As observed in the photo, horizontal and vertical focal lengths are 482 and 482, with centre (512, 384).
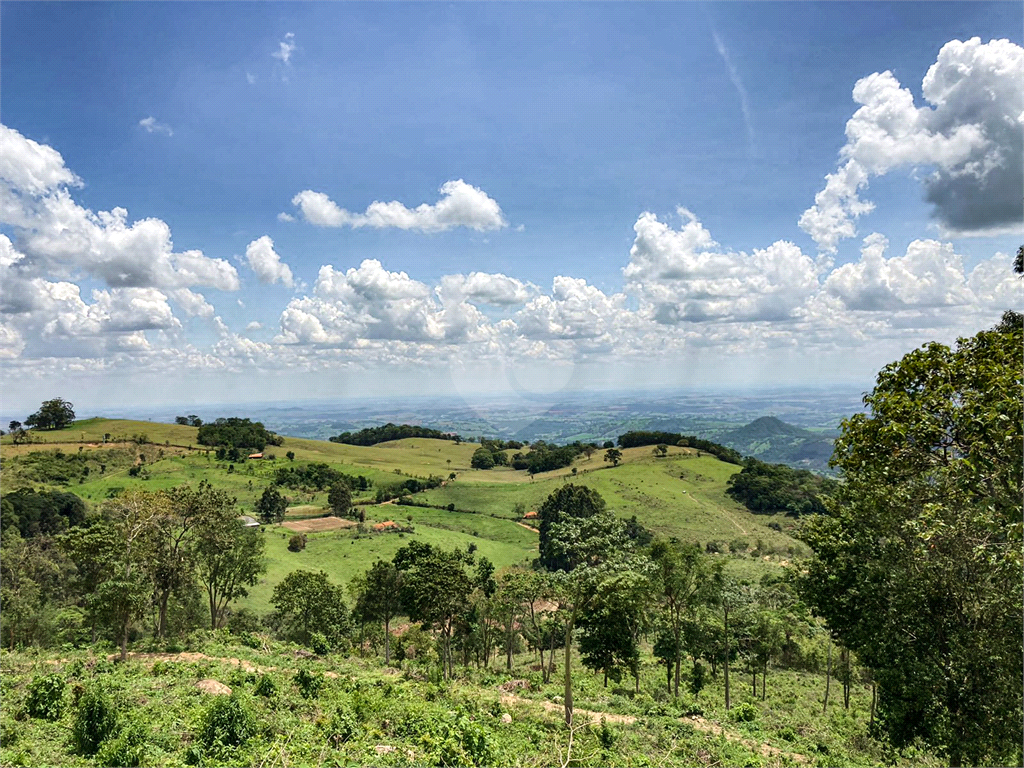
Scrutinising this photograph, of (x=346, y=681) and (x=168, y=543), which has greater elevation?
(x=168, y=543)

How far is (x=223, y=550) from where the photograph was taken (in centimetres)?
3058

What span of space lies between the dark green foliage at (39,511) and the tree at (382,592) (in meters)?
52.3

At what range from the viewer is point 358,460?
162250mm

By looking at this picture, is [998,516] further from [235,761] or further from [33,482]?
[33,482]

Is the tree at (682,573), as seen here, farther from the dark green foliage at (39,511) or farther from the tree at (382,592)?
the dark green foliage at (39,511)

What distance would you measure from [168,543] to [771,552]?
8239 centimetres

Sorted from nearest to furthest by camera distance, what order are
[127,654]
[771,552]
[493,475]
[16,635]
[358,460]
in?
[127,654], [16,635], [771,552], [493,475], [358,460]

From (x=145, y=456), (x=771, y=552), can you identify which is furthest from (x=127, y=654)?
(x=145, y=456)

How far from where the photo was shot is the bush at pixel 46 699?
12719 mm

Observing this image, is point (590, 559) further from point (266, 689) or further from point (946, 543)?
point (266, 689)

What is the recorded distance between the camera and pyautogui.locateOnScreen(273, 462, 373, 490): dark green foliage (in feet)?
395

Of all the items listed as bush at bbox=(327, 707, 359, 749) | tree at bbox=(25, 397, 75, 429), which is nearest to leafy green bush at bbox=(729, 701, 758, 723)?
bush at bbox=(327, 707, 359, 749)

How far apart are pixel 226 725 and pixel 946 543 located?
670 inches

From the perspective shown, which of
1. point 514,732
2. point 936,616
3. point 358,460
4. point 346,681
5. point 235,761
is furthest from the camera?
point 358,460
